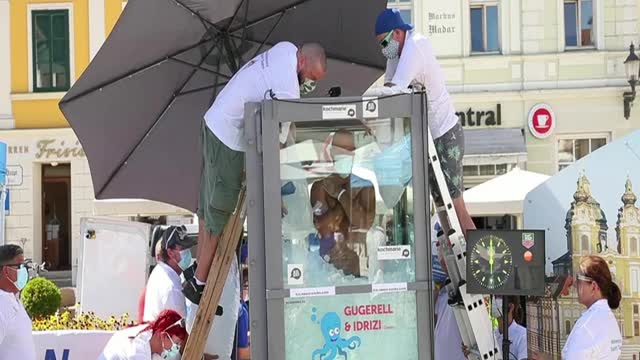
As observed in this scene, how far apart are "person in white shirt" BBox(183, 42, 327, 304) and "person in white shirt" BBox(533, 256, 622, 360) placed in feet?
5.34

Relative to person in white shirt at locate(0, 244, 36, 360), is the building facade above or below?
above

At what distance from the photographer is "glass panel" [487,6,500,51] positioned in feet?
62.6

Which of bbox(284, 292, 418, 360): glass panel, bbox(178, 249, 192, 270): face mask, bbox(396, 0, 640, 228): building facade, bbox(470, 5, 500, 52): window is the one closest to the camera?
bbox(284, 292, 418, 360): glass panel

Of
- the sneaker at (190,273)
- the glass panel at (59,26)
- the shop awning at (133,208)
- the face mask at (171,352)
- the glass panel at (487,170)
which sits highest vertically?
the glass panel at (59,26)

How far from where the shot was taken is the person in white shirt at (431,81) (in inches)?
163

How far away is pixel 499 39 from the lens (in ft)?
62.6

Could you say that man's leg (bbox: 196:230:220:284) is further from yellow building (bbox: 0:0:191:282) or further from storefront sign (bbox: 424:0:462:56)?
yellow building (bbox: 0:0:191:282)

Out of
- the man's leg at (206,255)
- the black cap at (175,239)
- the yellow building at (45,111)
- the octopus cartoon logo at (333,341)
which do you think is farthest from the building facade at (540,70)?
the octopus cartoon logo at (333,341)

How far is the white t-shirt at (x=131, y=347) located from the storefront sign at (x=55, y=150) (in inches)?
619

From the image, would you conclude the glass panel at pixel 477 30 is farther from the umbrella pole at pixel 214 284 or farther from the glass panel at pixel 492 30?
the umbrella pole at pixel 214 284

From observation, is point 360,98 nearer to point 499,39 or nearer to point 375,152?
point 375,152

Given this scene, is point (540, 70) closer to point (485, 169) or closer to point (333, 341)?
point (485, 169)

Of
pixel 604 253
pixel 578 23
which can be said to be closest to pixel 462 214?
pixel 604 253

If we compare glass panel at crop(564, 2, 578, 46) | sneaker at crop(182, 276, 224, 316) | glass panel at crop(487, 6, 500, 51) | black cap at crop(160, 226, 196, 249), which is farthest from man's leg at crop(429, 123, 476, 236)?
glass panel at crop(564, 2, 578, 46)
